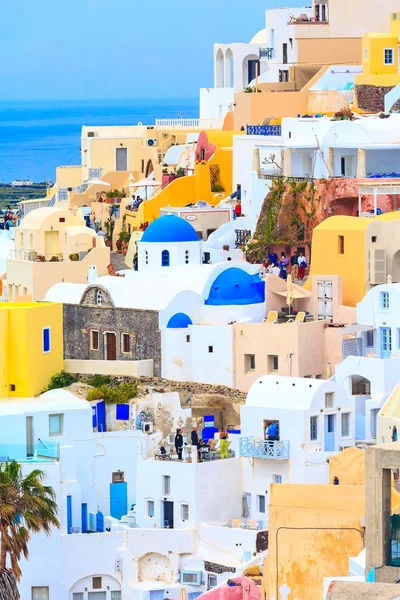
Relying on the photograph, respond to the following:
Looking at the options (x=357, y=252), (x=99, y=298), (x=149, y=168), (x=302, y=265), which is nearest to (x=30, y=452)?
(x=99, y=298)

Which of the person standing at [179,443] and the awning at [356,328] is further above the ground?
the awning at [356,328]

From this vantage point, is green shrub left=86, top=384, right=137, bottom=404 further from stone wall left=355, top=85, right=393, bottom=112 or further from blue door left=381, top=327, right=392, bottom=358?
stone wall left=355, top=85, right=393, bottom=112

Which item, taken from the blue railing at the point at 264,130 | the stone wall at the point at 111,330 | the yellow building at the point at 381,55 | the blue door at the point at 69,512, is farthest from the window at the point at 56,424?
the yellow building at the point at 381,55

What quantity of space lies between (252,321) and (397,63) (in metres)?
17.1

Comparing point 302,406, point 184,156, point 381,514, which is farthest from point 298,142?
point 381,514

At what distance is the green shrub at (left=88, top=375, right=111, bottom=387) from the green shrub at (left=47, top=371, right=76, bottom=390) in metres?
0.44

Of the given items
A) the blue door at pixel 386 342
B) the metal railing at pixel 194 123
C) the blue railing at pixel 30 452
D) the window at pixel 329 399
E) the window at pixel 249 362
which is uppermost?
the metal railing at pixel 194 123

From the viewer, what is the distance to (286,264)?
6353cm

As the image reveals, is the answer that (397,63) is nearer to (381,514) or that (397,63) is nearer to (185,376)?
(185,376)

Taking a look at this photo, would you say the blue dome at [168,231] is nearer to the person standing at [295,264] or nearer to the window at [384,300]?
the person standing at [295,264]

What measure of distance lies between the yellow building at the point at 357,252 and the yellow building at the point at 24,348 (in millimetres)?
7359

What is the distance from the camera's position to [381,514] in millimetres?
35500

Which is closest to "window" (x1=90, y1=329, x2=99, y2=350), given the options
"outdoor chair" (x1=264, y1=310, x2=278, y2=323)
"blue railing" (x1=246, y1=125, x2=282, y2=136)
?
"outdoor chair" (x1=264, y1=310, x2=278, y2=323)

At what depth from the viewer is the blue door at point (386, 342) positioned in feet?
184
